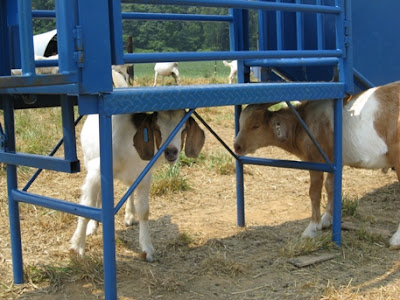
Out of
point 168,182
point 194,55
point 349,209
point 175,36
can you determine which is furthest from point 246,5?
point 175,36

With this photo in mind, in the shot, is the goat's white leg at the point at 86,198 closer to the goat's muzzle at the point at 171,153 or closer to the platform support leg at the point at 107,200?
the goat's muzzle at the point at 171,153

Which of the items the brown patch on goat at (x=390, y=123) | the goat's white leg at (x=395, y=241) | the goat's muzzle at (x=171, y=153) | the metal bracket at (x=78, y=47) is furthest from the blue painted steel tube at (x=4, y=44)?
the goat's white leg at (x=395, y=241)

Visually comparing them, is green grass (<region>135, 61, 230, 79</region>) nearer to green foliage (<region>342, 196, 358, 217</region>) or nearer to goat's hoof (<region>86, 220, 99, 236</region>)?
green foliage (<region>342, 196, 358, 217</region>)

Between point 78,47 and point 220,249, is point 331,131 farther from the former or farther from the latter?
point 78,47

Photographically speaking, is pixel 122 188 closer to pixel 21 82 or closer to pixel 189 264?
pixel 189 264

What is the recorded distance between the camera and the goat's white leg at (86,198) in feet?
13.2

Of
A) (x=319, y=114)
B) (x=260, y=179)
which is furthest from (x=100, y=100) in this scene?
(x=260, y=179)

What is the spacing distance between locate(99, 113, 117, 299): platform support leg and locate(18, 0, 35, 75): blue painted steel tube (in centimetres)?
42

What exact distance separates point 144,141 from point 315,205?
5.79 ft

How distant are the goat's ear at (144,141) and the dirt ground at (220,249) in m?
0.79

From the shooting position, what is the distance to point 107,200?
→ 115 inches

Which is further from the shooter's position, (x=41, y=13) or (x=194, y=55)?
(x=41, y=13)

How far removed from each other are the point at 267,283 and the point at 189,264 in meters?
0.64

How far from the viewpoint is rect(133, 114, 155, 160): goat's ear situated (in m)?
3.73
